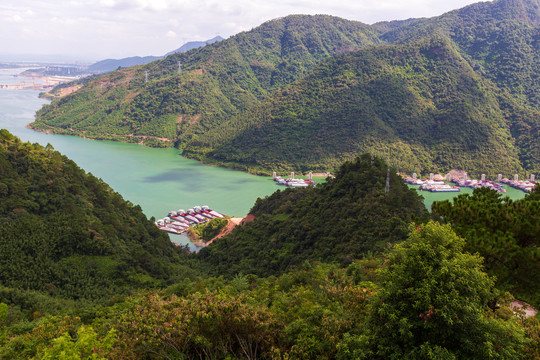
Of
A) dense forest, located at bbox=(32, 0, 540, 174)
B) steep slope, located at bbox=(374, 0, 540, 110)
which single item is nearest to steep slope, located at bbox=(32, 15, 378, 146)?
dense forest, located at bbox=(32, 0, 540, 174)

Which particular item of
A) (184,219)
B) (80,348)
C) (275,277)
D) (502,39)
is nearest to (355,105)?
(184,219)

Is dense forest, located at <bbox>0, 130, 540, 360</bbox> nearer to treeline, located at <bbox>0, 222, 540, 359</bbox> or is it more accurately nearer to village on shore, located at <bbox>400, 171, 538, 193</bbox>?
treeline, located at <bbox>0, 222, 540, 359</bbox>

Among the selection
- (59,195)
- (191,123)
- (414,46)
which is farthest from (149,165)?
(414,46)

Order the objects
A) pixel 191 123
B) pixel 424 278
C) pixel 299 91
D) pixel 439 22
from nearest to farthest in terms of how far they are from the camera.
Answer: pixel 424 278 → pixel 299 91 → pixel 191 123 → pixel 439 22

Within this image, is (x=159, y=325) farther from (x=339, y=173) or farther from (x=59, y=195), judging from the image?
(x=339, y=173)

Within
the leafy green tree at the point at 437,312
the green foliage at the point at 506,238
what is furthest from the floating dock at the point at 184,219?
the leafy green tree at the point at 437,312

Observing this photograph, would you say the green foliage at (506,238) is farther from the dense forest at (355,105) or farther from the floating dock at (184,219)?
the dense forest at (355,105)

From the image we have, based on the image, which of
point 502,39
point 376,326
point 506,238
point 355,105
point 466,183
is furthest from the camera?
point 502,39

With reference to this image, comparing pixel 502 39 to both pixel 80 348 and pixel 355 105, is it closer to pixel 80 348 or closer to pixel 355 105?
pixel 355 105
